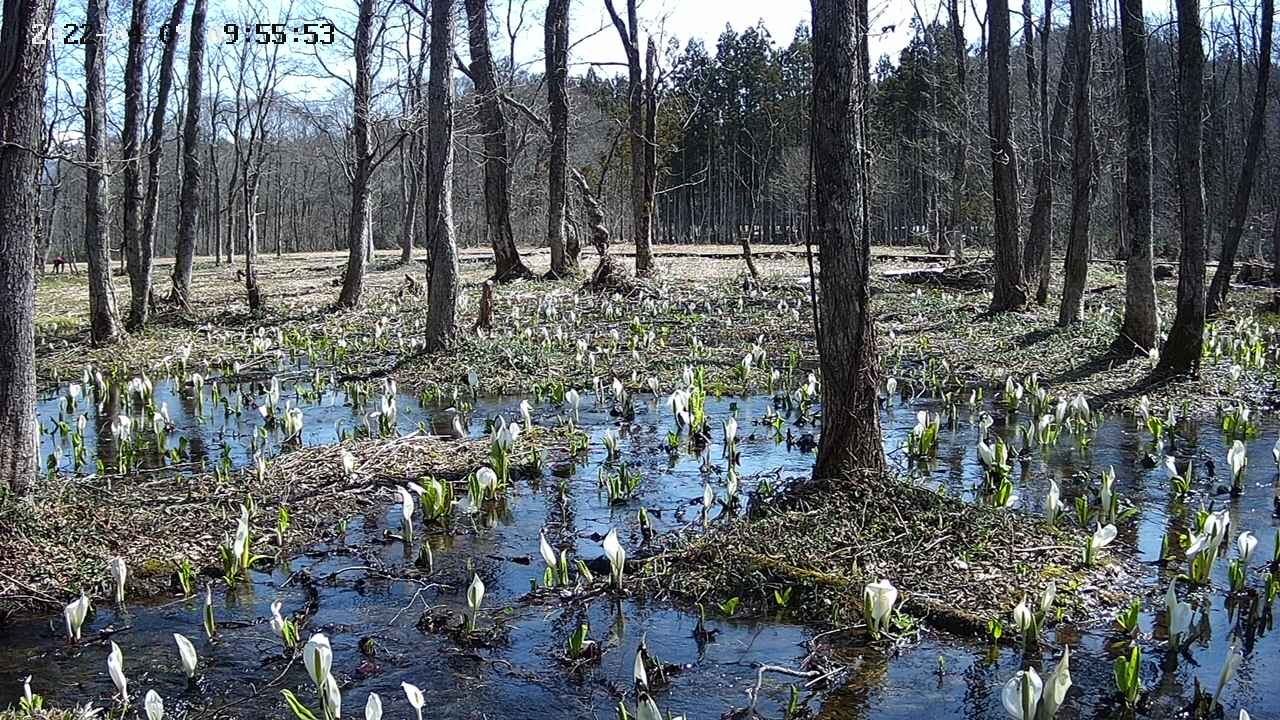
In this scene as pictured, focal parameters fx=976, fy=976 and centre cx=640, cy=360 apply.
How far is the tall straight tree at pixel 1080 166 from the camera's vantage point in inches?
541

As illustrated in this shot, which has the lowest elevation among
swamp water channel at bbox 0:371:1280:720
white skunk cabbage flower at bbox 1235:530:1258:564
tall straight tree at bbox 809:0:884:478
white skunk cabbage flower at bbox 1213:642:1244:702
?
swamp water channel at bbox 0:371:1280:720

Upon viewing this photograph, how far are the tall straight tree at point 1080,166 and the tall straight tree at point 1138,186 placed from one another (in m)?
1.97

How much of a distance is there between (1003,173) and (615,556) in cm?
1374

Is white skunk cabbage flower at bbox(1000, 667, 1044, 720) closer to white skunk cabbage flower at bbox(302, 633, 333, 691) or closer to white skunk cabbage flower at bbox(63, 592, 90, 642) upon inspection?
white skunk cabbage flower at bbox(302, 633, 333, 691)

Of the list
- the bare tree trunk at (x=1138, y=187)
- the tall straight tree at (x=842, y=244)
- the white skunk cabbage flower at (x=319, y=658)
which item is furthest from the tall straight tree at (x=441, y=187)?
the white skunk cabbage flower at (x=319, y=658)

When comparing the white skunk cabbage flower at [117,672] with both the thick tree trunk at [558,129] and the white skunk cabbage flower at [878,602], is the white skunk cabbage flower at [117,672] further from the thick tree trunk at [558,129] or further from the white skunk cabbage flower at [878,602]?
the thick tree trunk at [558,129]

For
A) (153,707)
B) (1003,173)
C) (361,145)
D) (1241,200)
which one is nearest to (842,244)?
(153,707)

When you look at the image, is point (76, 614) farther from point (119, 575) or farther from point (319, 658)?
point (319, 658)

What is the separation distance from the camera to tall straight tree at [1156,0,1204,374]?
10328 mm

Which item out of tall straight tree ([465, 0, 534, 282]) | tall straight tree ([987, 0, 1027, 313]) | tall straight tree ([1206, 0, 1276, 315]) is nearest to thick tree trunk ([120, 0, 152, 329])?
tall straight tree ([465, 0, 534, 282])

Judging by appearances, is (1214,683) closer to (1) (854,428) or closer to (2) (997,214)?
(1) (854,428)

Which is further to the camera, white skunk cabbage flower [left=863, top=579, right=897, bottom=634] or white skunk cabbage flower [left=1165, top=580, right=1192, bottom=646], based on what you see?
white skunk cabbage flower [left=863, top=579, right=897, bottom=634]

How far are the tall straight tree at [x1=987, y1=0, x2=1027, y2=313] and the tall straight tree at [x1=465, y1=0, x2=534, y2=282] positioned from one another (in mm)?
10757

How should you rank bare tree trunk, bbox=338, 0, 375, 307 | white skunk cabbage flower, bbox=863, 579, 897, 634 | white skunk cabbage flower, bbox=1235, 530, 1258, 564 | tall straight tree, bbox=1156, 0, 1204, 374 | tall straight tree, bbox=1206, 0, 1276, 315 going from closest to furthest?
white skunk cabbage flower, bbox=863, 579, 897, 634, white skunk cabbage flower, bbox=1235, 530, 1258, 564, tall straight tree, bbox=1156, 0, 1204, 374, tall straight tree, bbox=1206, 0, 1276, 315, bare tree trunk, bbox=338, 0, 375, 307
